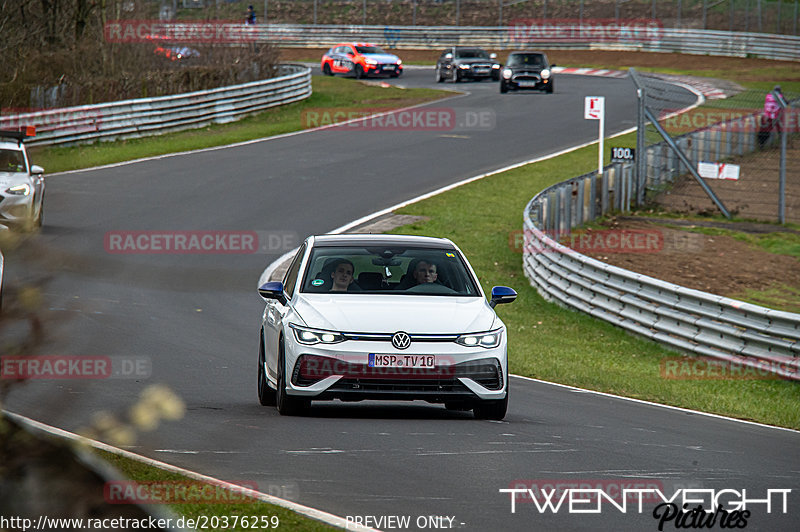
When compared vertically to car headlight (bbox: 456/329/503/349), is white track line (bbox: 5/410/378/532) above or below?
below

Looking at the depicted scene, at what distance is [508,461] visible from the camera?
26.5 ft

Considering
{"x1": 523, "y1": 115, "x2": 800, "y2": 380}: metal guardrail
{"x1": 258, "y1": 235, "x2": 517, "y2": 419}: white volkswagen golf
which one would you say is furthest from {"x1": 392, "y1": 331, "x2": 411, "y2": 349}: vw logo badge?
{"x1": 523, "y1": 115, "x2": 800, "y2": 380}: metal guardrail

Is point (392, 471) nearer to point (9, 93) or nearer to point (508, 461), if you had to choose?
point (508, 461)

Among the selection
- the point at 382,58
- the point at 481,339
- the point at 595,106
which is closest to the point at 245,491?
the point at 481,339

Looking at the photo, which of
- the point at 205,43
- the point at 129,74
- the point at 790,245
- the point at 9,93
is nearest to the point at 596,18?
the point at 205,43

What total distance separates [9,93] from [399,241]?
4.60m

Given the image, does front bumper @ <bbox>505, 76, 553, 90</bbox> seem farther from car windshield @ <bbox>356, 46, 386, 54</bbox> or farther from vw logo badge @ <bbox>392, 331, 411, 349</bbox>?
vw logo badge @ <bbox>392, 331, 411, 349</bbox>

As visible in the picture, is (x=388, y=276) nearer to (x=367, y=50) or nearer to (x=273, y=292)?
(x=273, y=292)

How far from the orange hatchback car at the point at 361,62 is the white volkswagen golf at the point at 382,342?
45664 millimetres

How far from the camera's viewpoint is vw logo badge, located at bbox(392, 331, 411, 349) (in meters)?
9.15

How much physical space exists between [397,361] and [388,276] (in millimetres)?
1575

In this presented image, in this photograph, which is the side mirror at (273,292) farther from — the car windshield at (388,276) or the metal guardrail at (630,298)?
the metal guardrail at (630,298)

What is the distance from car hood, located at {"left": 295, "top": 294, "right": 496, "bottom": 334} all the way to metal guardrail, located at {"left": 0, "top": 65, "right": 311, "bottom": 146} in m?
20.0

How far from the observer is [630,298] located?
17016 millimetres
